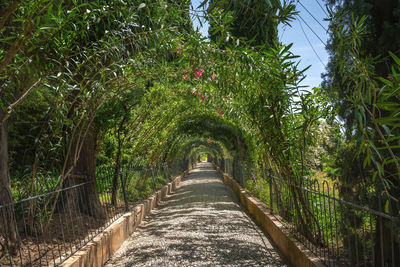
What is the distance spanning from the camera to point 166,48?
3523 mm

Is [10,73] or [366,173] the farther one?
[366,173]

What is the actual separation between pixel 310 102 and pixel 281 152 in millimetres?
646

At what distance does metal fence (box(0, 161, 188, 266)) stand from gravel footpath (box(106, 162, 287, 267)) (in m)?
0.53

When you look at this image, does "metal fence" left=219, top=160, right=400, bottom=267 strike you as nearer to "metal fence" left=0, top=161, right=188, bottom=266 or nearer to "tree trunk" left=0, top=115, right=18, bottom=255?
"metal fence" left=0, top=161, right=188, bottom=266

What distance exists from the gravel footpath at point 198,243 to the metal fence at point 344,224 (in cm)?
52

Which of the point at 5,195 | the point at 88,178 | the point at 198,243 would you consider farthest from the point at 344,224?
the point at 88,178

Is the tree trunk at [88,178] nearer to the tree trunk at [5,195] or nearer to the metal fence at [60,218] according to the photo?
the metal fence at [60,218]

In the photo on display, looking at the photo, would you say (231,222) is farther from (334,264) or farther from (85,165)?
(334,264)

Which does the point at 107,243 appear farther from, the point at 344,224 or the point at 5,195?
the point at 344,224

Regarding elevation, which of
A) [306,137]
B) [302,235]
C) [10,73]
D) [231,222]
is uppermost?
[10,73]

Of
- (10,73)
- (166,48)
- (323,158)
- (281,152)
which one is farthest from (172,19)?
(323,158)

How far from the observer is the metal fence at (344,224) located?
84.1 inches

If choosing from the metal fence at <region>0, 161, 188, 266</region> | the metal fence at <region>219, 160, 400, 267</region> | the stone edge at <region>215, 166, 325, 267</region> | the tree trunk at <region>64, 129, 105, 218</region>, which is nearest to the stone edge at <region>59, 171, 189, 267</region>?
the metal fence at <region>0, 161, 188, 266</region>

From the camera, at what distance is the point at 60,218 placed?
3.12 meters
